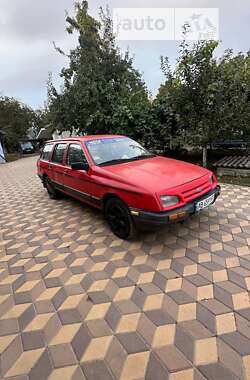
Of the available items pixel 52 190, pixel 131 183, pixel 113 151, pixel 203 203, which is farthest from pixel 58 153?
pixel 203 203

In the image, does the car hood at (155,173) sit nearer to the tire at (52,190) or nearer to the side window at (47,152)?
the side window at (47,152)

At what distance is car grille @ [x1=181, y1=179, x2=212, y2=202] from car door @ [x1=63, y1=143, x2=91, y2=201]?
1642 mm

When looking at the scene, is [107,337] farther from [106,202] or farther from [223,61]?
[223,61]

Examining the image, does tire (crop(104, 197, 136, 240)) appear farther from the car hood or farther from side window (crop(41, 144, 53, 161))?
side window (crop(41, 144, 53, 161))

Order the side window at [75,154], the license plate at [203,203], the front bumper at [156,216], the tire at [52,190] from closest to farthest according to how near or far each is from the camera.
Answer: the front bumper at [156,216]
the license plate at [203,203]
the side window at [75,154]
the tire at [52,190]

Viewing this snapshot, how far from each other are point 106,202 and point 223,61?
6202 millimetres

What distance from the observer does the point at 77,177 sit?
414 centimetres

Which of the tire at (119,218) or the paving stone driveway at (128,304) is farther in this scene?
the tire at (119,218)

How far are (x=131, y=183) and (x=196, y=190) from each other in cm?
92

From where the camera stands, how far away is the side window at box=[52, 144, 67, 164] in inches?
191

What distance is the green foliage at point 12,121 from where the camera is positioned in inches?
1118

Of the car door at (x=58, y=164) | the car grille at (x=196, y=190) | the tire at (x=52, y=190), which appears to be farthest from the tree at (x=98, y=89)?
the car grille at (x=196, y=190)

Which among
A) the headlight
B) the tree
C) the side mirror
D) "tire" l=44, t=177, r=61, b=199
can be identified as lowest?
"tire" l=44, t=177, r=61, b=199

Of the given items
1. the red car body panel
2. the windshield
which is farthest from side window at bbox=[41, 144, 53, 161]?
the windshield
